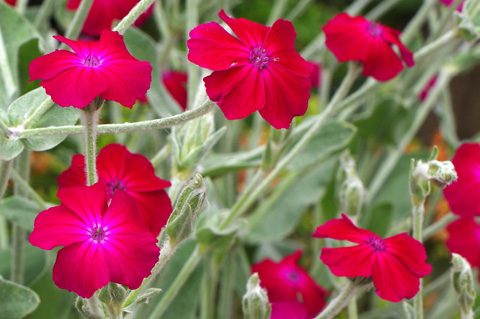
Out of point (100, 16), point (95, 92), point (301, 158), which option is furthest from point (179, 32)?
point (95, 92)

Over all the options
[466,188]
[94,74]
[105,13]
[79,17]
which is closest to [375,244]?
[466,188]

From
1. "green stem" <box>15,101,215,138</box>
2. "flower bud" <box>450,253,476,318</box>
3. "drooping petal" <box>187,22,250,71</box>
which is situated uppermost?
"drooping petal" <box>187,22,250,71</box>

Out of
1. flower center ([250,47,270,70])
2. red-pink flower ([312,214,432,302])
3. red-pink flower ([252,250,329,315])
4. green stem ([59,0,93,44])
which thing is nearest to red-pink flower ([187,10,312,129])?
flower center ([250,47,270,70])

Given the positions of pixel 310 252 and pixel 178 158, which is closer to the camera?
pixel 178 158

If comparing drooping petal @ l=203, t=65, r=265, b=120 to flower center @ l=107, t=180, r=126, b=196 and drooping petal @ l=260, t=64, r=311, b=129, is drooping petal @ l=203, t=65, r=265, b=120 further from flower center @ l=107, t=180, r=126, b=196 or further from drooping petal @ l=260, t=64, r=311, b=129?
flower center @ l=107, t=180, r=126, b=196

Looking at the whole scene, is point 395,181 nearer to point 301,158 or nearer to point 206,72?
point 301,158

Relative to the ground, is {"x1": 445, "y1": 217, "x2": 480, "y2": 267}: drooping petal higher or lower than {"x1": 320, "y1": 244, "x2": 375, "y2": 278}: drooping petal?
lower

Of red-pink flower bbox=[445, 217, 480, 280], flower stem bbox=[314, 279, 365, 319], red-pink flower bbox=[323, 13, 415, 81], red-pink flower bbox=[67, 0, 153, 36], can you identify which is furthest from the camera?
red-pink flower bbox=[67, 0, 153, 36]
